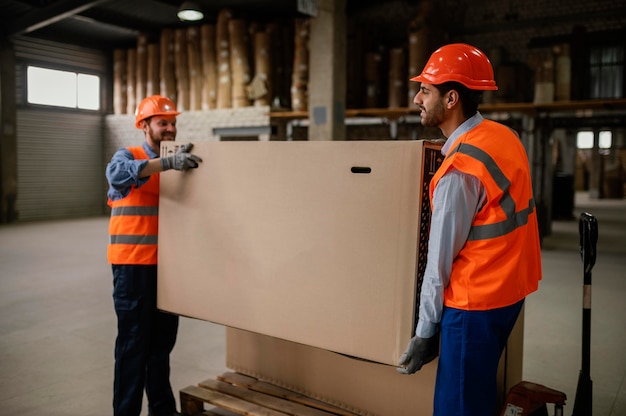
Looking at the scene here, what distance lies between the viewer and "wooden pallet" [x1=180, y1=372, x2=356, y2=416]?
8.45 feet

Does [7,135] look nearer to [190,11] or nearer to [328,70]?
[190,11]

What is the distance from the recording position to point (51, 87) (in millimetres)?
14680

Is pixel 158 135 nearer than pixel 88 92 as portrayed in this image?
Yes

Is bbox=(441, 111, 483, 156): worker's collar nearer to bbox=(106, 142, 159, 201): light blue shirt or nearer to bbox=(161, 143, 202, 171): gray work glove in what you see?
bbox=(161, 143, 202, 171): gray work glove

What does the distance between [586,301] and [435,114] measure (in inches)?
47.2

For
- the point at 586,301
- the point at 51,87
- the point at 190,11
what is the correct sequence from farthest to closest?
the point at 51,87
the point at 190,11
the point at 586,301

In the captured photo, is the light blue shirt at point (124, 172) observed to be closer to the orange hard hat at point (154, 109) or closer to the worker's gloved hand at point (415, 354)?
the orange hard hat at point (154, 109)

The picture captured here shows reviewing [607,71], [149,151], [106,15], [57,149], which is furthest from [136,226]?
[57,149]

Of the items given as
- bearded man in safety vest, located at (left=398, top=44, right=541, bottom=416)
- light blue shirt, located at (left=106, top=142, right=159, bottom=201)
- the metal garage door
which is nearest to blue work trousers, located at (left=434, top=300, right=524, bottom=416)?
bearded man in safety vest, located at (left=398, top=44, right=541, bottom=416)

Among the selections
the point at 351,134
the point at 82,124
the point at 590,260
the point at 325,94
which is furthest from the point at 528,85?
the point at 82,124

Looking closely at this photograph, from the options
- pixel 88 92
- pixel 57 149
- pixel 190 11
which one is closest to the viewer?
pixel 190 11

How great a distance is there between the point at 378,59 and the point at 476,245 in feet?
33.3

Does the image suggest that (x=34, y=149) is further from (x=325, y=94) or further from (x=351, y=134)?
(x=325, y=94)

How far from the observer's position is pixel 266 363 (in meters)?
2.90
